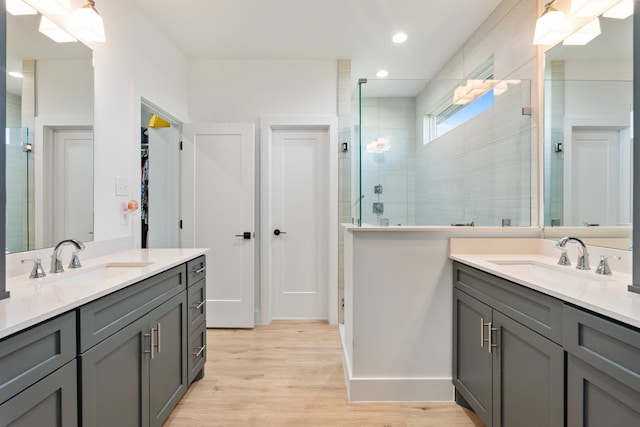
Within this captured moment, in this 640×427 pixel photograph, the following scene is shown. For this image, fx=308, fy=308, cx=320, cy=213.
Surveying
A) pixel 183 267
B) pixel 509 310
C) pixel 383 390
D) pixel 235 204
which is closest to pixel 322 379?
pixel 383 390

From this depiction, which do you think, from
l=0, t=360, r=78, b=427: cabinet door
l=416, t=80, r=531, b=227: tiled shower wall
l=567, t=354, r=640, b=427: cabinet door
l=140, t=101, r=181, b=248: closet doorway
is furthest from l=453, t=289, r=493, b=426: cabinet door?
l=140, t=101, r=181, b=248: closet doorway

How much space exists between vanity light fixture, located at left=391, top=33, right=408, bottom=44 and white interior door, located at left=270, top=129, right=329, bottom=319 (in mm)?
1120

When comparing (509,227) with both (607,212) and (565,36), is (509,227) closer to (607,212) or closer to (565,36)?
(607,212)

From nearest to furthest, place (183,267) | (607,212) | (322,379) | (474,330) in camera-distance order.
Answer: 1. (607,212)
2. (474,330)
3. (183,267)
4. (322,379)

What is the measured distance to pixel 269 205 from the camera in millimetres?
3312

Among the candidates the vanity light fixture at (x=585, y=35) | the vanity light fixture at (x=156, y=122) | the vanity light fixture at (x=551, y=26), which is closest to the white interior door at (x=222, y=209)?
the vanity light fixture at (x=156, y=122)

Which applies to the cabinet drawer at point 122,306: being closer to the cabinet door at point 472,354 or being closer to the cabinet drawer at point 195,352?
the cabinet drawer at point 195,352

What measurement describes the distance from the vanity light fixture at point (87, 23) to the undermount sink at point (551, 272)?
2.56 m

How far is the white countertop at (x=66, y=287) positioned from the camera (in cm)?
89

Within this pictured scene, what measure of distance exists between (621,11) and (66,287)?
2731mm

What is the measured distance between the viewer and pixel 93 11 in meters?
1.72

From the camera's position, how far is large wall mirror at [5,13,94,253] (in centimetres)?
140

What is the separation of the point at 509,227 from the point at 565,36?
1.16m

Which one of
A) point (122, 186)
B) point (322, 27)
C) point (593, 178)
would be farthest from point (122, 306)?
point (322, 27)
